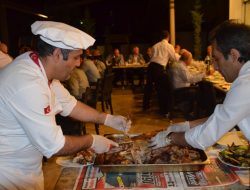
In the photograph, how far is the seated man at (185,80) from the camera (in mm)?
6074

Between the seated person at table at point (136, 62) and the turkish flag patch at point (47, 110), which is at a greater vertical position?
the turkish flag patch at point (47, 110)

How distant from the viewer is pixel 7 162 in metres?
1.71

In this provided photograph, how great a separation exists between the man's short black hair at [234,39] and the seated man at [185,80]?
441 centimetres

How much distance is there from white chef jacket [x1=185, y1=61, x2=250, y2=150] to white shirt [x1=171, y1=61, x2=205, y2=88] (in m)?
4.46

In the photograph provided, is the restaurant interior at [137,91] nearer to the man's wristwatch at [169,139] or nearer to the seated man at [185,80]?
the seated man at [185,80]

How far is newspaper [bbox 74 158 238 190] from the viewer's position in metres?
1.58

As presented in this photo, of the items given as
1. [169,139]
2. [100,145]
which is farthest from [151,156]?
[100,145]

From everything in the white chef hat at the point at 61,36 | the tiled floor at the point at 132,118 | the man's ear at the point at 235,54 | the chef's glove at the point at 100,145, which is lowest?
the tiled floor at the point at 132,118

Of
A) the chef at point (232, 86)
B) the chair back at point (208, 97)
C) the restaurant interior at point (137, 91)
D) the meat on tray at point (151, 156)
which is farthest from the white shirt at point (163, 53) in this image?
the chef at point (232, 86)

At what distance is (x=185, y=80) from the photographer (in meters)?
6.12

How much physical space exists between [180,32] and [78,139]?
12873mm

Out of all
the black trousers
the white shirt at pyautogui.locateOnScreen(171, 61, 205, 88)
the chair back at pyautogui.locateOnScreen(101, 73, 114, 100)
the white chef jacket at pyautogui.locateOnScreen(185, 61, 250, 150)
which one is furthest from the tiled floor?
the white chef jacket at pyautogui.locateOnScreen(185, 61, 250, 150)

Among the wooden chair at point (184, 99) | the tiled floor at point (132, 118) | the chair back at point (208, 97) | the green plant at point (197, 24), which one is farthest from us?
the green plant at point (197, 24)

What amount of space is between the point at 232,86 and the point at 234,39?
0.22 metres
